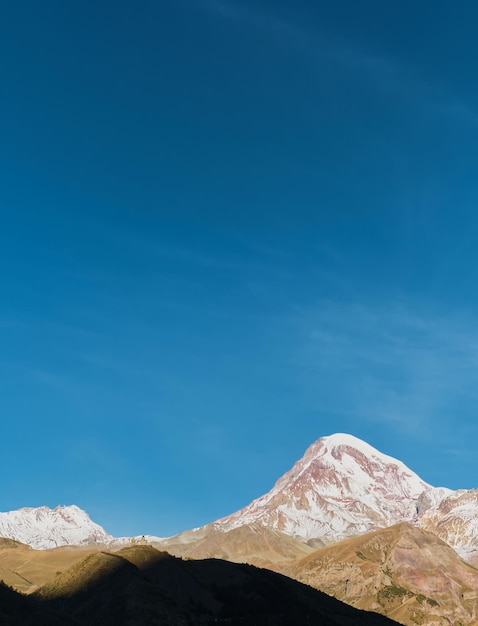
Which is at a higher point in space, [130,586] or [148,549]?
[148,549]

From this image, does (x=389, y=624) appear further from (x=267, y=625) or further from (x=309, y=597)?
(x=267, y=625)

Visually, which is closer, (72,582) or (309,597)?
(72,582)

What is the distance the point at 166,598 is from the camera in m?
133

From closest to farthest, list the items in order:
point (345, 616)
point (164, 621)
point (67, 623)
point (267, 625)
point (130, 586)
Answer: point (67, 623) → point (164, 621) → point (130, 586) → point (267, 625) → point (345, 616)

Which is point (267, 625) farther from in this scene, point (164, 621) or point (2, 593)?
point (2, 593)

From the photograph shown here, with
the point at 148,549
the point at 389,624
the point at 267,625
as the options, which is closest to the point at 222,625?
the point at 267,625

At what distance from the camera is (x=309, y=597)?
184625mm

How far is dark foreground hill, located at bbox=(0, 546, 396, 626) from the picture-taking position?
388 feet

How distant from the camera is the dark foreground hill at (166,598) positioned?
11825cm

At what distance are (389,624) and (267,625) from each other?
173 ft

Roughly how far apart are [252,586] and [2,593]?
3381 inches

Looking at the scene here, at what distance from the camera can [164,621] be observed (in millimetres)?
120812

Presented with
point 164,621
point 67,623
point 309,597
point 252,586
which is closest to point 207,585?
point 252,586

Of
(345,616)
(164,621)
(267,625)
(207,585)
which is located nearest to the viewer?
(164,621)
